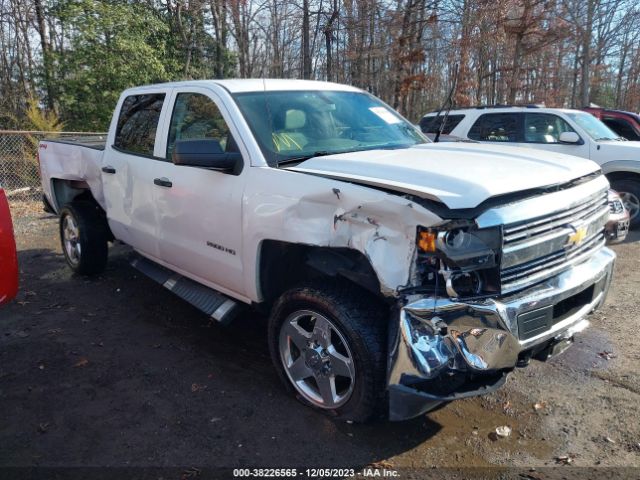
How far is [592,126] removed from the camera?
9.00 meters

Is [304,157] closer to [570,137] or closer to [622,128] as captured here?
[570,137]

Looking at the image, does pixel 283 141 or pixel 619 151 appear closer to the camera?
pixel 283 141

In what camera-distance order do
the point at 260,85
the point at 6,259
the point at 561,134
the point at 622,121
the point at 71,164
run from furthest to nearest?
the point at 622,121 → the point at 561,134 → the point at 71,164 → the point at 260,85 → the point at 6,259

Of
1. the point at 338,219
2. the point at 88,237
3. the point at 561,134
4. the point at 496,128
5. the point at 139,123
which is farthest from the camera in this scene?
the point at 496,128

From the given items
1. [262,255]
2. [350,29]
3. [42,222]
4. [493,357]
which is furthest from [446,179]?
[350,29]

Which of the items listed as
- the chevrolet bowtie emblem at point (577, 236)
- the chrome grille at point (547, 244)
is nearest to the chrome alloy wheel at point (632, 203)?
the chrome grille at point (547, 244)

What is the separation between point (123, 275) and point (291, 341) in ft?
11.8

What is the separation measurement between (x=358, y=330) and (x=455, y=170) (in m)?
1.02

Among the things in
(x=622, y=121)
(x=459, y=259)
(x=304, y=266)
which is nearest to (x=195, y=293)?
(x=304, y=266)

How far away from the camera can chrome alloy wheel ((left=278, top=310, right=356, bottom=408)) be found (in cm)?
301

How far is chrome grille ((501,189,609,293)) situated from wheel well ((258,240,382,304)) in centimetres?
69

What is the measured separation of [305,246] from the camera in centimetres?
320

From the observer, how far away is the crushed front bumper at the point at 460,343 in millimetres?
2488

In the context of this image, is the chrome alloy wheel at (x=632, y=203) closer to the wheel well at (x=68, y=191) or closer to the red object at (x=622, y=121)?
the red object at (x=622, y=121)
